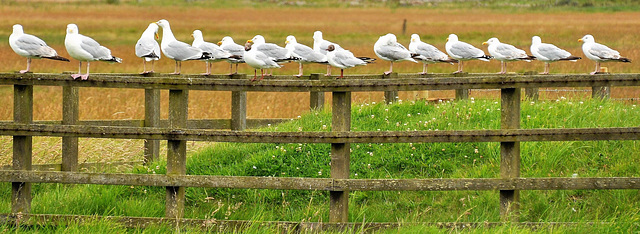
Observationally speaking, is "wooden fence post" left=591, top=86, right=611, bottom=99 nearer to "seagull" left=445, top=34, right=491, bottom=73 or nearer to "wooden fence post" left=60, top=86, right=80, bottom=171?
"seagull" left=445, top=34, right=491, bottom=73

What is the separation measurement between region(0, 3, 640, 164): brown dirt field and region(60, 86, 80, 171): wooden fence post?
106cm

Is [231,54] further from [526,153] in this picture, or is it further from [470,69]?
[470,69]

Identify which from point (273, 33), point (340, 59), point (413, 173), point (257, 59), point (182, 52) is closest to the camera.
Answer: point (257, 59)

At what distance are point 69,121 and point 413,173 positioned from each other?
3625mm

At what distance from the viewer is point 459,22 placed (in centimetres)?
5553

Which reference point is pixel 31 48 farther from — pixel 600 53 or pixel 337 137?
pixel 600 53

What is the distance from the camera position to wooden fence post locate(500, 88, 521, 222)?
712cm

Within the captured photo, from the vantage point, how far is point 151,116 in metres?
10.4

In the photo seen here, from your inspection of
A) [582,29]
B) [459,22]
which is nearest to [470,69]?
[582,29]

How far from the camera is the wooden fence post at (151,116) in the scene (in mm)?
10400

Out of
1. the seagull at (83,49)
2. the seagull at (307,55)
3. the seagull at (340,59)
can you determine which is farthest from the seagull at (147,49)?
the seagull at (340,59)

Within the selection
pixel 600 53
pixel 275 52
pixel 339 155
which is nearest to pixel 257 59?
pixel 275 52

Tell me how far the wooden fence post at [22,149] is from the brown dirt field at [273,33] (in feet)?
9.93

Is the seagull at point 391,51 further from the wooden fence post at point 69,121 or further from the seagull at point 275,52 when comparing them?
the wooden fence post at point 69,121
